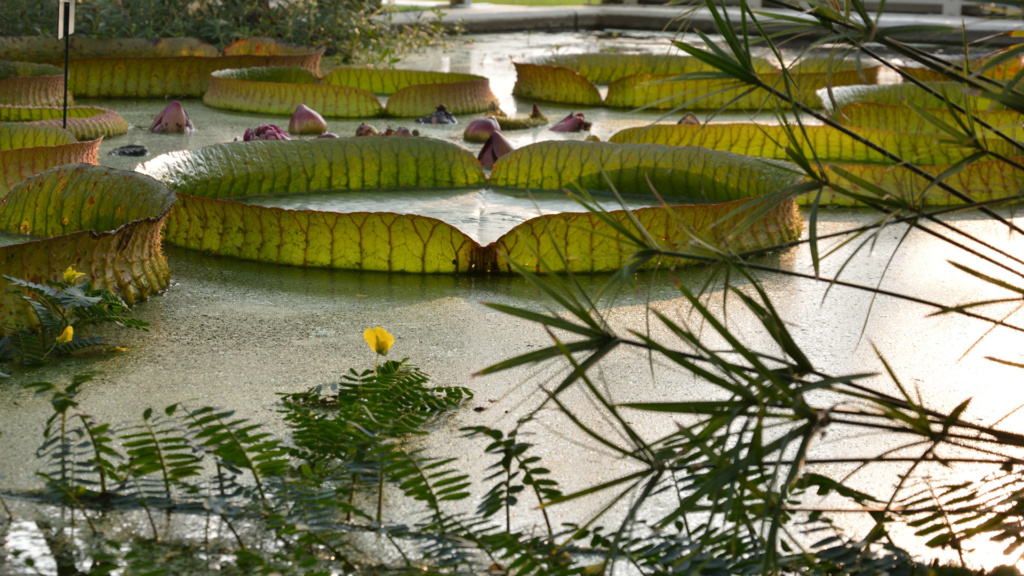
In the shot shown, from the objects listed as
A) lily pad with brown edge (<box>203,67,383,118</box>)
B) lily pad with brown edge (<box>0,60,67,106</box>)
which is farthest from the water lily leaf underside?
lily pad with brown edge (<box>203,67,383,118</box>)

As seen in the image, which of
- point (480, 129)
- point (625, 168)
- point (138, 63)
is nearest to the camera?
point (625, 168)

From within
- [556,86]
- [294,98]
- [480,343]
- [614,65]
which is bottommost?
[480,343]

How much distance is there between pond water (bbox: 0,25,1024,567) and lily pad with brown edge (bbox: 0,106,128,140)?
1.40m

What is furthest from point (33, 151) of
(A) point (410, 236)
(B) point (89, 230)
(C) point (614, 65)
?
(C) point (614, 65)

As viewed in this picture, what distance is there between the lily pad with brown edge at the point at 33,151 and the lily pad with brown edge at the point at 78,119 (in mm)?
219

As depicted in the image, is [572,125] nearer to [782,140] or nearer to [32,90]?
[782,140]

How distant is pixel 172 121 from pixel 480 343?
2851 millimetres

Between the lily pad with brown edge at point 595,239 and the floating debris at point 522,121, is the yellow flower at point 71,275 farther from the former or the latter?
the floating debris at point 522,121

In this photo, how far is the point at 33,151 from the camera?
2.64 meters

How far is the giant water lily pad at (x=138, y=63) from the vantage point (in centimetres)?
524

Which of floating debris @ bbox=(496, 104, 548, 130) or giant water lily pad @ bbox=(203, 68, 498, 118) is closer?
floating debris @ bbox=(496, 104, 548, 130)

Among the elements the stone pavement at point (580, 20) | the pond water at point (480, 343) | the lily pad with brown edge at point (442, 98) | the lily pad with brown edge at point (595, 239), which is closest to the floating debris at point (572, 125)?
the lily pad with brown edge at point (442, 98)

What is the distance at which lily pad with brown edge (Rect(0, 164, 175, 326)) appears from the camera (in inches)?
72.8

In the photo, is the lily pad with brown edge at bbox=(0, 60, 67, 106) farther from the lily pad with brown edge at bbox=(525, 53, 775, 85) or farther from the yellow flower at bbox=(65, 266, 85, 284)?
the lily pad with brown edge at bbox=(525, 53, 775, 85)
